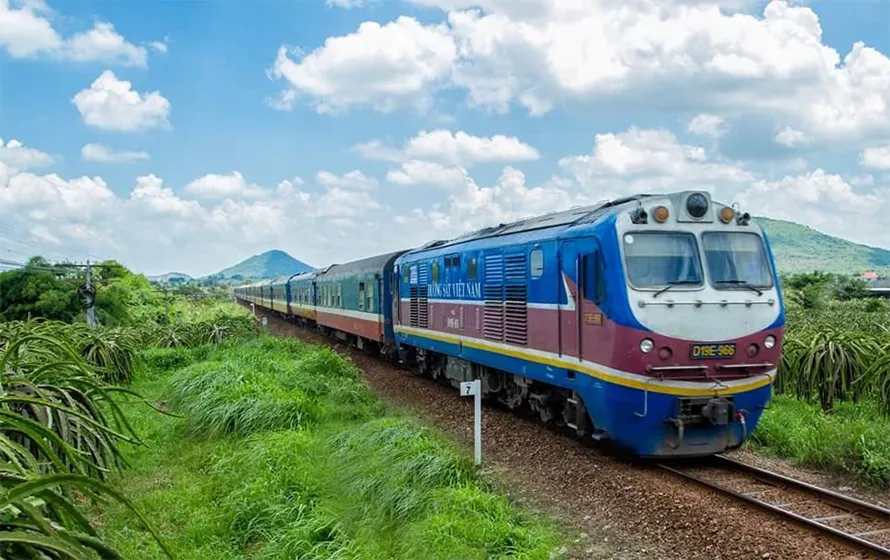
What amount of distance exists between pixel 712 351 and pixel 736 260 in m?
1.22

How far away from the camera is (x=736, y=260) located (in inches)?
348

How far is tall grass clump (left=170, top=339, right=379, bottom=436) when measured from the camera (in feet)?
34.8

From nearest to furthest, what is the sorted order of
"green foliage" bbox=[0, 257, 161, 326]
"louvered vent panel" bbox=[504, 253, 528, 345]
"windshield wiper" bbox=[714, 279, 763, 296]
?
"windshield wiper" bbox=[714, 279, 763, 296] → "louvered vent panel" bbox=[504, 253, 528, 345] → "green foliage" bbox=[0, 257, 161, 326]

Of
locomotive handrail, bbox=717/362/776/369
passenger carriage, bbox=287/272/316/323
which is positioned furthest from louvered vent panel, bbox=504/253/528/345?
passenger carriage, bbox=287/272/316/323

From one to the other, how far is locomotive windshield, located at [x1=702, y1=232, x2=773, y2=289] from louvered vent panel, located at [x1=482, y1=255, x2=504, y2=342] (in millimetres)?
3636

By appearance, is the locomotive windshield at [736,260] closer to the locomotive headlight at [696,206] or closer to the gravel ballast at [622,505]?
the locomotive headlight at [696,206]

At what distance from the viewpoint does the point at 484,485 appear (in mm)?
7773

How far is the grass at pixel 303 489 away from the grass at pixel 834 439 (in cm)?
367

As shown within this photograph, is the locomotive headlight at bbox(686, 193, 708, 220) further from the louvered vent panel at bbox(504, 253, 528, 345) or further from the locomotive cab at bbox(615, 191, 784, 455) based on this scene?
the louvered vent panel at bbox(504, 253, 528, 345)

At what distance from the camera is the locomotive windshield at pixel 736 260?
8.69 m

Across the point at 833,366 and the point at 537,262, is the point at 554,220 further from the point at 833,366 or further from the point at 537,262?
the point at 833,366

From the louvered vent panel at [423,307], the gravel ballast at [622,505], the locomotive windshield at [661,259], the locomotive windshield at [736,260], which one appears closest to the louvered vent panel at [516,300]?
the gravel ballast at [622,505]

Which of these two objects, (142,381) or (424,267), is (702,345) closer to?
(424,267)

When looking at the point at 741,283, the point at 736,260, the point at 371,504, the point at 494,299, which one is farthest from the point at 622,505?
the point at 494,299
